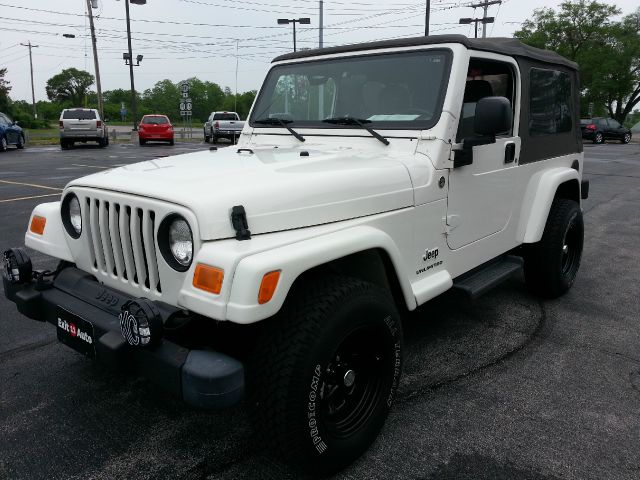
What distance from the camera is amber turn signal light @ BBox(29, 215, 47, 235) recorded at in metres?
2.94

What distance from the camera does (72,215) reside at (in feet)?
9.15

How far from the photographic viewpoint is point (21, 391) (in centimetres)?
303

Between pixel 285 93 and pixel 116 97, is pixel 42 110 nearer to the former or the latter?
pixel 116 97

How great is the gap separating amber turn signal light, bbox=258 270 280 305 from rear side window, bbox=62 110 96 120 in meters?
24.3

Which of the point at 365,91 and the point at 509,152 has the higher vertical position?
the point at 365,91

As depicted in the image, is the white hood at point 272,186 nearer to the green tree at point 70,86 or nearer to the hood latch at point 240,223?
the hood latch at point 240,223

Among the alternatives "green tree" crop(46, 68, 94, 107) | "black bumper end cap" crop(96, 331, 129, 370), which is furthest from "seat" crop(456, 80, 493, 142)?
"green tree" crop(46, 68, 94, 107)

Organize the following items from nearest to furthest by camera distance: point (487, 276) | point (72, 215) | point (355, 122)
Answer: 1. point (72, 215)
2. point (355, 122)
3. point (487, 276)

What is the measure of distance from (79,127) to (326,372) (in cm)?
2410

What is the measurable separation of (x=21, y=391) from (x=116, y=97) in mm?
103732

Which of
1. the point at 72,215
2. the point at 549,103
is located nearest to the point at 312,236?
the point at 72,215

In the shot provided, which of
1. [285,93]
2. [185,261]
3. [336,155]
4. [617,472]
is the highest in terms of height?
[285,93]

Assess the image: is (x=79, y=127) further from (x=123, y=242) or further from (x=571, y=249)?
(x=123, y=242)

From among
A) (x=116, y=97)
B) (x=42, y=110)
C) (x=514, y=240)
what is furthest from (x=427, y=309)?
(x=116, y=97)
